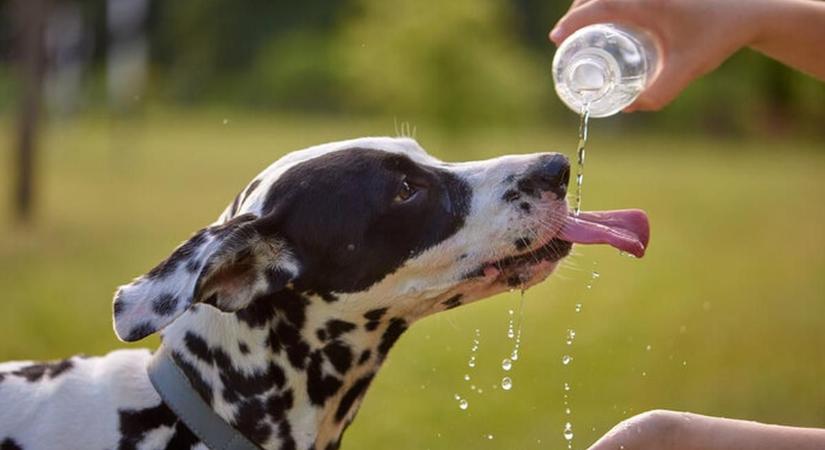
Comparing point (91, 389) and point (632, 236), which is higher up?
point (632, 236)

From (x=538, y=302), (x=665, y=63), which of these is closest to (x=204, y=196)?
(x=538, y=302)

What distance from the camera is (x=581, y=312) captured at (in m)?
10.1

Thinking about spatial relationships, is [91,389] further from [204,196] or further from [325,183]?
[204,196]

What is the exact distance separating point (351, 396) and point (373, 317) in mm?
242

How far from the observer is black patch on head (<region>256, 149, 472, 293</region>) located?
4145 millimetres

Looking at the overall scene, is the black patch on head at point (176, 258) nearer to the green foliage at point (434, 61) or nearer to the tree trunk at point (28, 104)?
the tree trunk at point (28, 104)

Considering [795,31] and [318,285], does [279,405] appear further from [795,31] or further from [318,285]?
[795,31]

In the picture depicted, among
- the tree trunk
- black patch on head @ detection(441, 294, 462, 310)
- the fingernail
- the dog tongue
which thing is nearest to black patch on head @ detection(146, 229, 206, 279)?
black patch on head @ detection(441, 294, 462, 310)

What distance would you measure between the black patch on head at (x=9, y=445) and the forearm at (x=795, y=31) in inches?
101

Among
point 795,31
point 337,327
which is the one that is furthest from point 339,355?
point 795,31

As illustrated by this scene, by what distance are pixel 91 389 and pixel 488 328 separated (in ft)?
17.2

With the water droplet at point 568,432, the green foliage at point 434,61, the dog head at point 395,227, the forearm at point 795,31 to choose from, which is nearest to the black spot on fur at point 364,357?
the dog head at point 395,227

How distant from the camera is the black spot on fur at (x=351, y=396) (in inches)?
166

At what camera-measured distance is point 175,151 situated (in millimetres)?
26656
